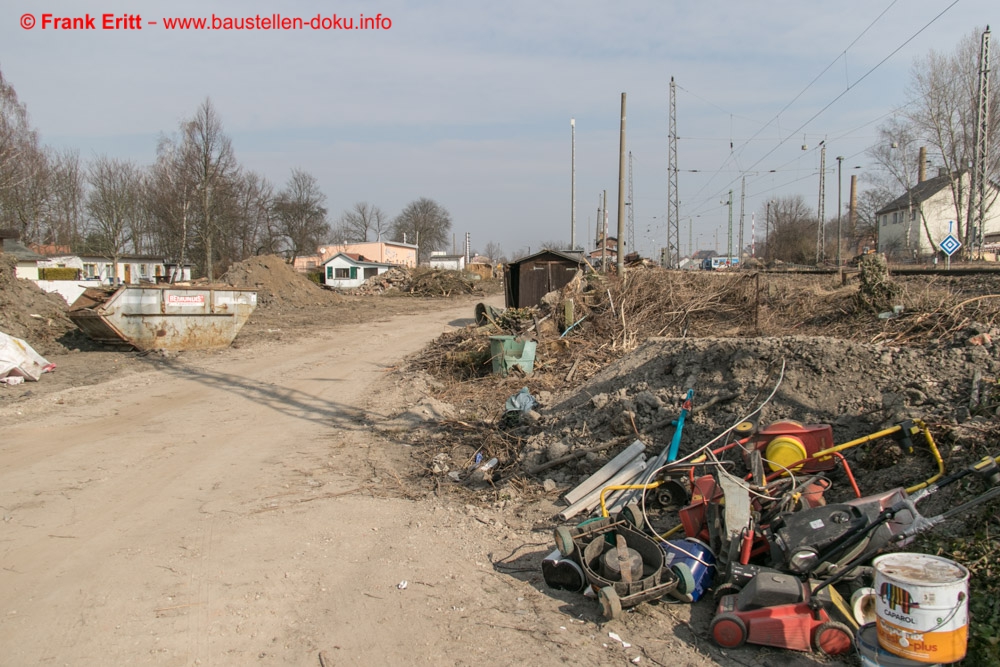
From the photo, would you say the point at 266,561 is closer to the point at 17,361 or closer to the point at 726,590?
the point at 726,590

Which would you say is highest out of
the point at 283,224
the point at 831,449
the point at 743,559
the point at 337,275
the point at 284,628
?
the point at 283,224

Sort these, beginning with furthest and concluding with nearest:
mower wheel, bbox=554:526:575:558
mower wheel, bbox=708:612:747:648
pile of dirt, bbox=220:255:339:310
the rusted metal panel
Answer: pile of dirt, bbox=220:255:339:310
the rusted metal panel
mower wheel, bbox=554:526:575:558
mower wheel, bbox=708:612:747:648

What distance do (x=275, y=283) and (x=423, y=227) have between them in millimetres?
66632

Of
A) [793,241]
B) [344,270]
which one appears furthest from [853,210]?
[344,270]

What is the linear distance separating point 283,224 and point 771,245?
4915 centimetres

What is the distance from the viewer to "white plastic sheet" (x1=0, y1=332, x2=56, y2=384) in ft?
36.8

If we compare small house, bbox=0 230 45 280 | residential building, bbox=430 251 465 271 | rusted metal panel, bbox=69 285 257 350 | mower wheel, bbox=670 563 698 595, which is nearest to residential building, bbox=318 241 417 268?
residential building, bbox=430 251 465 271

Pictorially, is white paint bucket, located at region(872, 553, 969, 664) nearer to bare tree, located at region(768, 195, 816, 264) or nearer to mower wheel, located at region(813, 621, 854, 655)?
mower wheel, located at region(813, 621, 854, 655)

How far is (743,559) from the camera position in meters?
4.21

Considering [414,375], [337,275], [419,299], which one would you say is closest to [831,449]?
[414,375]

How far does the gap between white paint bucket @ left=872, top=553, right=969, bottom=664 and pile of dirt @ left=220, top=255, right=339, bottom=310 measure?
2829 cm

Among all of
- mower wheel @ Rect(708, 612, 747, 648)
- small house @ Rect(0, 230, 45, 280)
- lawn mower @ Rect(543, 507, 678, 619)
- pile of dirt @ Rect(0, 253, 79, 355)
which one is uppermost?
small house @ Rect(0, 230, 45, 280)

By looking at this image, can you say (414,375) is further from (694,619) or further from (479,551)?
(694,619)

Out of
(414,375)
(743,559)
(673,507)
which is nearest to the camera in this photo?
(743,559)
